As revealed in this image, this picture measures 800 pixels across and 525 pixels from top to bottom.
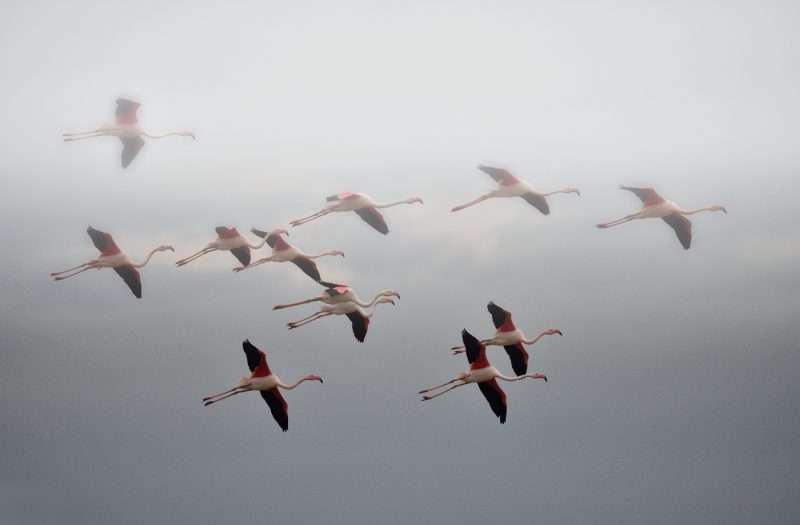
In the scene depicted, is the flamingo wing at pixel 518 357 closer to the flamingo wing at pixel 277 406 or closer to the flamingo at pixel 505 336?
the flamingo at pixel 505 336

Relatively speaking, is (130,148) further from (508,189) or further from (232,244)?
(508,189)

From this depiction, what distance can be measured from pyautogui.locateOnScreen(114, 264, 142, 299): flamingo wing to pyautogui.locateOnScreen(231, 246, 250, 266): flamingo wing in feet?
8.14

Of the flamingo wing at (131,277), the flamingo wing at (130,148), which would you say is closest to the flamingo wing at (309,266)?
the flamingo wing at (131,277)

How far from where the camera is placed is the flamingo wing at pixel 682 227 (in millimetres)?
35469

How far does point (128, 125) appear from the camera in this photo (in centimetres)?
3572

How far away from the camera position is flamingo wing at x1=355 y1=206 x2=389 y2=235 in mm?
35500

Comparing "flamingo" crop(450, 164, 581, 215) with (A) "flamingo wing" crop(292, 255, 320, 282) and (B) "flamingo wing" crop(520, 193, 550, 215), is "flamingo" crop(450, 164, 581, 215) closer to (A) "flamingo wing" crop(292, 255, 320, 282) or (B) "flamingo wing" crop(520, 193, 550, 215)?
(B) "flamingo wing" crop(520, 193, 550, 215)

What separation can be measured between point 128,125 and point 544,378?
11.8 m

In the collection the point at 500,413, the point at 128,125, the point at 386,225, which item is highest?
the point at 128,125

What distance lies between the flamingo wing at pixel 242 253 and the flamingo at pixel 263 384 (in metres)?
3.22

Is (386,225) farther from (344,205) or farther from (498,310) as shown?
(498,310)

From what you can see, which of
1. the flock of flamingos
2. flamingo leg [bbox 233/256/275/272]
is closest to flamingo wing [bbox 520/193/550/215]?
the flock of flamingos

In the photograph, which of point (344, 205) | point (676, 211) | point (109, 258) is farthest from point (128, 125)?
point (676, 211)

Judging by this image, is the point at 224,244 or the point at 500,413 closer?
the point at 500,413
